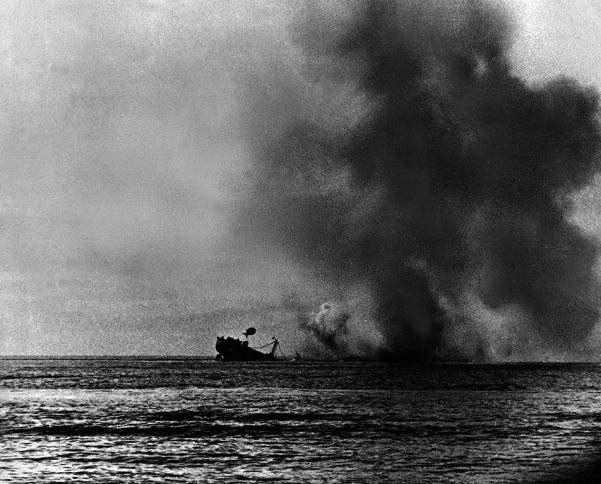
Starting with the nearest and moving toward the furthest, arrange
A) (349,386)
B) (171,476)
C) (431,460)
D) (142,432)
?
(171,476), (431,460), (142,432), (349,386)

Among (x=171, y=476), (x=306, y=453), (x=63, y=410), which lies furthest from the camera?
(x=63, y=410)

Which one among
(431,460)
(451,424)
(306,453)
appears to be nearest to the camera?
(431,460)

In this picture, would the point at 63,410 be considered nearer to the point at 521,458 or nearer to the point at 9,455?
the point at 9,455

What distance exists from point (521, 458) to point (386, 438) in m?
11.8

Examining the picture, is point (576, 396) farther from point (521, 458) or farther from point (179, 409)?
point (521, 458)

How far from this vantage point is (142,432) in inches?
Answer: 2224

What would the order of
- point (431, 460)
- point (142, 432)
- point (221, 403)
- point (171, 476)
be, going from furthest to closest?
point (221, 403), point (142, 432), point (431, 460), point (171, 476)

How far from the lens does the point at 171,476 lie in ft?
124

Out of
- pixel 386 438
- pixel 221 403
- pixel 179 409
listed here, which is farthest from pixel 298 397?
pixel 386 438

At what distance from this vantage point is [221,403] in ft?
281

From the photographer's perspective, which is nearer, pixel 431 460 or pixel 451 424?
pixel 431 460

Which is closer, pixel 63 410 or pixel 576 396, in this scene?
pixel 63 410

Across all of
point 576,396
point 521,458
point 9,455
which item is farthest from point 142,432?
point 576,396

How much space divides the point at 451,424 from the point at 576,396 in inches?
Answer: 1564
